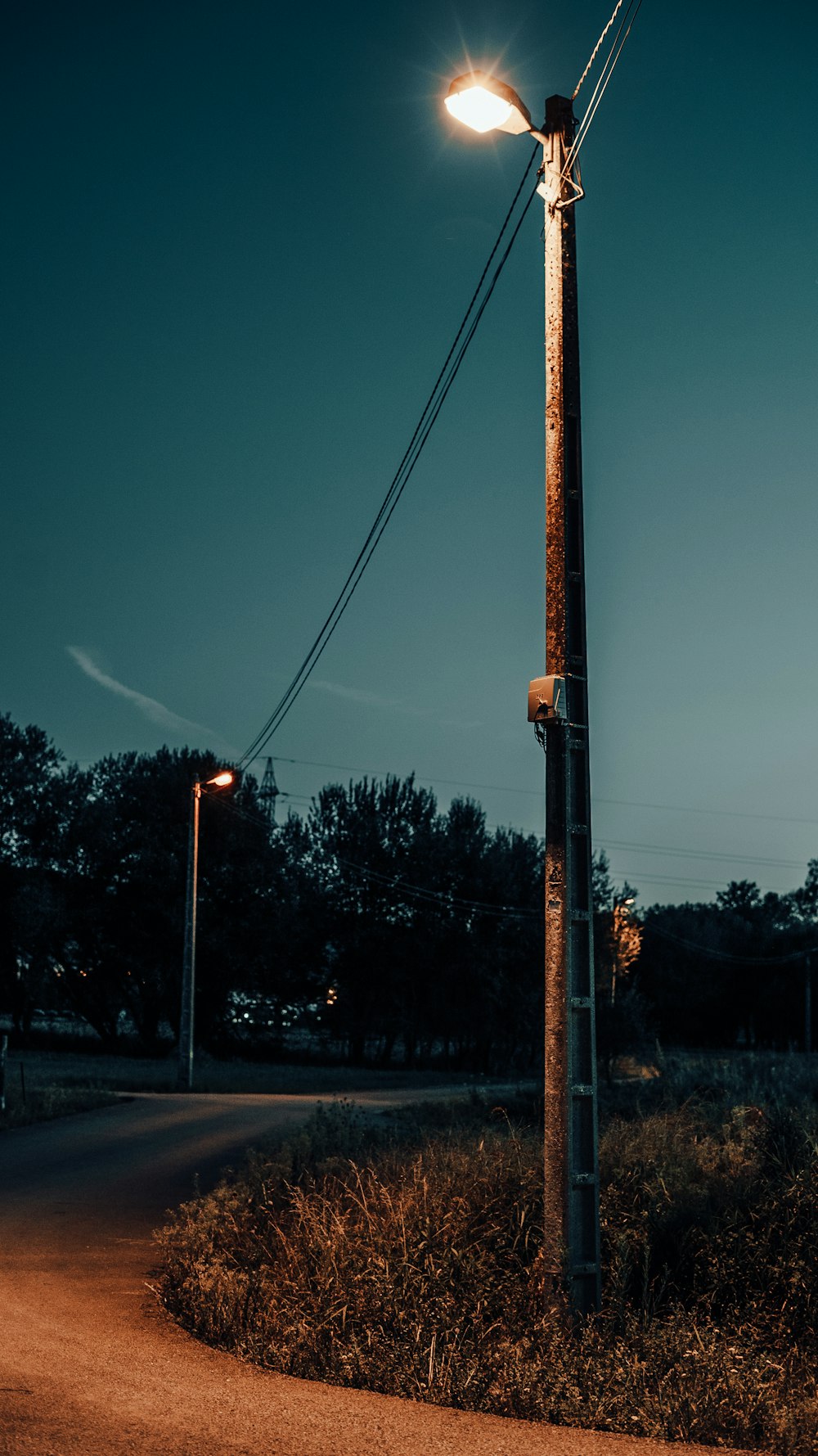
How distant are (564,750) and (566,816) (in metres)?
0.41

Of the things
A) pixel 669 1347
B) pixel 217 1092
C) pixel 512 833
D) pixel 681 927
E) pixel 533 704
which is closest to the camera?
pixel 669 1347

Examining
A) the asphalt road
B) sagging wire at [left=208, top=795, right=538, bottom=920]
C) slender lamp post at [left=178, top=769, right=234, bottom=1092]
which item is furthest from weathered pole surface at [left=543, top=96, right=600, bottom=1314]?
sagging wire at [left=208, top=795, right=538, bottom=920]

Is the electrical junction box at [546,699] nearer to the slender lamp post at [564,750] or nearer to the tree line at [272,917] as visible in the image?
the slender lamp post at [564,750]

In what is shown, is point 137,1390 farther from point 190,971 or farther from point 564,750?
point 190,971

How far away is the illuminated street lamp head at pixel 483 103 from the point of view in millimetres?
6863

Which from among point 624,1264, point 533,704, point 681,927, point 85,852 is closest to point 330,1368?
point 624,1264

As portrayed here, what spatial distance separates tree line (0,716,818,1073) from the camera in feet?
160

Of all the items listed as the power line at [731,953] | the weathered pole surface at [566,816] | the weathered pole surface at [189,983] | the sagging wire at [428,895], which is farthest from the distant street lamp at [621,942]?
the weathered pole surface at [566,816]

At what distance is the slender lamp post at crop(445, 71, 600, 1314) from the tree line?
39.8 m

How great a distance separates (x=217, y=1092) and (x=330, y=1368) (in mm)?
24469

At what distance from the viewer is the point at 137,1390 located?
218 inches

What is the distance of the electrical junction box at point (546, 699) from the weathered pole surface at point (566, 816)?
0.41 ft

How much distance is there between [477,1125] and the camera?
16344mm

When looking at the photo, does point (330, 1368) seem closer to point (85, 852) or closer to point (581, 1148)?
point (581, 1148)
